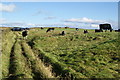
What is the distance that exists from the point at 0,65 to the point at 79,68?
28.9 feet

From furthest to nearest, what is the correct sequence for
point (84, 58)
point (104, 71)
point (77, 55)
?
point (77, 55) → point (84, 58) → point (104, 71)

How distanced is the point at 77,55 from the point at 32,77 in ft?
33.1

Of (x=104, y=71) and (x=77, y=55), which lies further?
(x=77, y=55)

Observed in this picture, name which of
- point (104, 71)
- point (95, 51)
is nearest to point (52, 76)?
point (104, 71)

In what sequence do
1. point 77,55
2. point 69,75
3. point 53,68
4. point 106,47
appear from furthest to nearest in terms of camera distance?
point 106,47 < point 77,55 < point 53,68 < point 69,75

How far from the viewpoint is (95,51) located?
91.5ft

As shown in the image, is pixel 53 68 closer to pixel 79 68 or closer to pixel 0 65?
pixel 79 68

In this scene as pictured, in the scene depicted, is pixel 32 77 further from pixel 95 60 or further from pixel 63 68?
pixel 95 60

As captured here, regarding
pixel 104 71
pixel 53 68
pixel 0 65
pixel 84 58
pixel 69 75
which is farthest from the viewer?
pixel 84 58

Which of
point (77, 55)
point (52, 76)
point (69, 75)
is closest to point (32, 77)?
point (52, 76)

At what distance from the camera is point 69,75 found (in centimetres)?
1759

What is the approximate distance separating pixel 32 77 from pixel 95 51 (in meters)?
12.5

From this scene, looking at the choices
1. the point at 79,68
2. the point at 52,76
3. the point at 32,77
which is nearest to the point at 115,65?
the point at 79,68

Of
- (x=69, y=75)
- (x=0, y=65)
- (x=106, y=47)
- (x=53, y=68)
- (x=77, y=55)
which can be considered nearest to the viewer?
(x=69, y=75)
